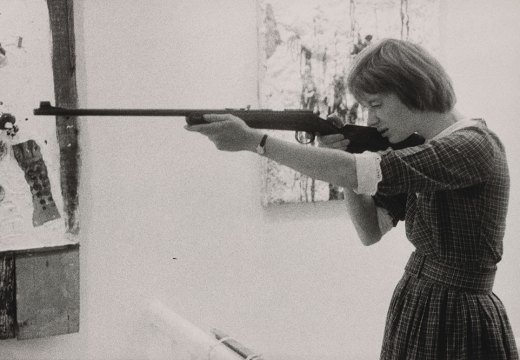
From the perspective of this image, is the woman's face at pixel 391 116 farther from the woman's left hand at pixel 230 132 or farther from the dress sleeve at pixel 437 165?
the woman's left hand at pixel 230 132

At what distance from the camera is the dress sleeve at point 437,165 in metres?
1.16

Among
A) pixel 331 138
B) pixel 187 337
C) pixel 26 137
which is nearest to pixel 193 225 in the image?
pixel 187 337

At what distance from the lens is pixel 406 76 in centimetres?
128

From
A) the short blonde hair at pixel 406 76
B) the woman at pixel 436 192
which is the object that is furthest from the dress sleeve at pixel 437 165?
the short blonde hair at pixel 406 76

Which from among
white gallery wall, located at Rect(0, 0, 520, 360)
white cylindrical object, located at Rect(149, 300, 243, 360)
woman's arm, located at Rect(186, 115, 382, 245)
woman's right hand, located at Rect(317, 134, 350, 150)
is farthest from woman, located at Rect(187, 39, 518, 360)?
white gallery wall, located at Rect(0, 0, 520, 360)

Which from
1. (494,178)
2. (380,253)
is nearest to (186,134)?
(380,253)

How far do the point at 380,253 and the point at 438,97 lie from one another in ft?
3.68

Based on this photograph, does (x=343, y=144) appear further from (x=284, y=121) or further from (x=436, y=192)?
(x=436, y=192)

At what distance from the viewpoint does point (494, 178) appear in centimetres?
127

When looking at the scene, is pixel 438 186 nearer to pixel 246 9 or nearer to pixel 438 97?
pixel 438 97

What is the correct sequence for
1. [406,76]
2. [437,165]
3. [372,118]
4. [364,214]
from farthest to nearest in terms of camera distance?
1. [364,214]
2. [372,118]
3. [406,76]
4. [437,165]

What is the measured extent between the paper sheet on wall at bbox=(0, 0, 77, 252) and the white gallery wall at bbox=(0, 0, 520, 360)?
0.11m

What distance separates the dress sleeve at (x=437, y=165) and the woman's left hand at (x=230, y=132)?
274mm

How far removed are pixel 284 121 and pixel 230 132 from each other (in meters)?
0.23
